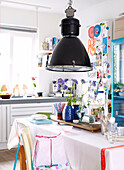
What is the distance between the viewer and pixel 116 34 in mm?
4492

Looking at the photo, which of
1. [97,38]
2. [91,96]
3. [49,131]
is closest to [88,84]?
[91,96]

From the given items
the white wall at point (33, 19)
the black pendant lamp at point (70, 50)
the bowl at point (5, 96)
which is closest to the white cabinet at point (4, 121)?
the bowl at point (5, 96)

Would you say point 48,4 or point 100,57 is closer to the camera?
point 100,57

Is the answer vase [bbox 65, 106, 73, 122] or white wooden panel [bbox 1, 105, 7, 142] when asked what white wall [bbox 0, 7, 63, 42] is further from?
vase [bbox 65, 106, 73, 122]

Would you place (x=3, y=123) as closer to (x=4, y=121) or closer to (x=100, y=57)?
(x=4, y=121)

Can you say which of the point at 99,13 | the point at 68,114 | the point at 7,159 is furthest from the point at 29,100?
the point at 68,114

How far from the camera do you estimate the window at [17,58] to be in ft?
18.6

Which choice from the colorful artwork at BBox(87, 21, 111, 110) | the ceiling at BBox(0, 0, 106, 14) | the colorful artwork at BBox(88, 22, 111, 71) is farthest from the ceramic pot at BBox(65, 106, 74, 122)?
the ceiling at BBox(0, 0, 106, 14)

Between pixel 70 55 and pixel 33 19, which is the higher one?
Result: pixel 33 19

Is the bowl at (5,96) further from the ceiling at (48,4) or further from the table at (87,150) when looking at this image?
the table at (87,150)

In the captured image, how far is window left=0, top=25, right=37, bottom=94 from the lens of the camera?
18.6 ft

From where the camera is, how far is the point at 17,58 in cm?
579

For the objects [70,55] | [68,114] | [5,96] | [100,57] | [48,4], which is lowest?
[68,114]

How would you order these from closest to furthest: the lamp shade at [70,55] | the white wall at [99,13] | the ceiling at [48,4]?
the lamp shade at [70,55] < the white wall at [99,13] < the ceiling at [48,4]
